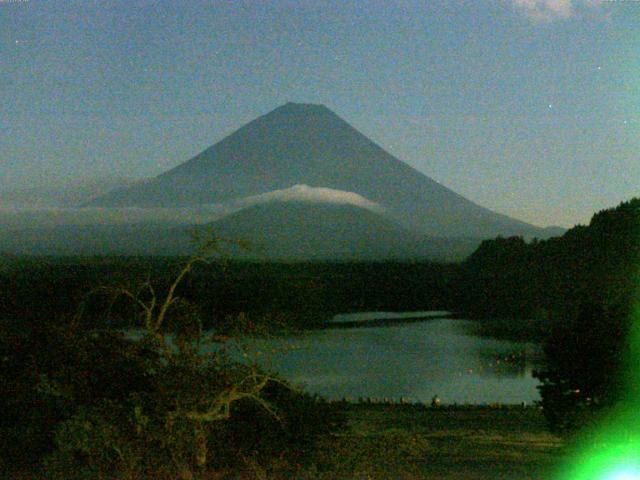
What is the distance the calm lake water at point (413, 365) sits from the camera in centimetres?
2453

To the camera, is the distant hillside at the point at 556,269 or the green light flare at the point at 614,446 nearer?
the green light flare at the point at 614,446

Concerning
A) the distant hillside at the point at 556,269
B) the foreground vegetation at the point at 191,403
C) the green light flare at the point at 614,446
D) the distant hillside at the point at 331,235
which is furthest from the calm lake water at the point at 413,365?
the distant hillside at the point at 331,235

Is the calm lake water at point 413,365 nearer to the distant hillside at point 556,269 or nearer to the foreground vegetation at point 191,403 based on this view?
the distant hillside at point 556,269

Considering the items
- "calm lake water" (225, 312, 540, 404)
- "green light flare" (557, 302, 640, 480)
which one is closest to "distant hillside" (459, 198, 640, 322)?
"calm lake water" (225, 312, 540, 404)

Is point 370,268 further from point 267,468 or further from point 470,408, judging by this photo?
point 267,468

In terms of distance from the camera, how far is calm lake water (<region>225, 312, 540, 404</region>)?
24.5m

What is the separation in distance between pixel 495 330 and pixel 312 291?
433 inches

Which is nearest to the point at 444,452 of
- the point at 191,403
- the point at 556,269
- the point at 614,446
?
the point at 614,446

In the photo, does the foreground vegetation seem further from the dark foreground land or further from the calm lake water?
the calm lake water

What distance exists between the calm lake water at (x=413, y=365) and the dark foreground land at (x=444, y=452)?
15.1ft

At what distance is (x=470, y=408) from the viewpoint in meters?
17.5

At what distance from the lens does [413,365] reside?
1277 inches

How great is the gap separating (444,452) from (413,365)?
79.1ft

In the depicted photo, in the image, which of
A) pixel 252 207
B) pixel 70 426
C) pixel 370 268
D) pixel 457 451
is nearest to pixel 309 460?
pixel 70 426
